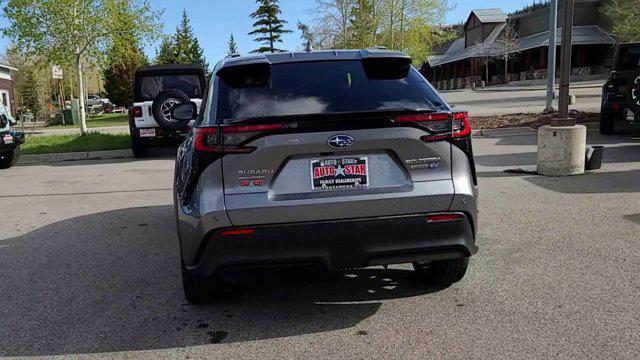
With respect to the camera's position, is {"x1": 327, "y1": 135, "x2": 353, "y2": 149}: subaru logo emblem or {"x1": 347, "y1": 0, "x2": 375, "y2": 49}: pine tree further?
{"x1": 347, "y1": 0, "x2": 375, "y2": 49}: pine tree

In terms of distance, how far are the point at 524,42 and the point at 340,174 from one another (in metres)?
59.5

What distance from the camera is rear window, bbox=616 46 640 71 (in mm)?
12336

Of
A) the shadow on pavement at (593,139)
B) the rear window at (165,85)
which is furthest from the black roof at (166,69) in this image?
the shadow on pavement at (593,139)

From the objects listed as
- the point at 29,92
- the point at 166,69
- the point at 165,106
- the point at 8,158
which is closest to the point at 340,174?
the point at 165,106

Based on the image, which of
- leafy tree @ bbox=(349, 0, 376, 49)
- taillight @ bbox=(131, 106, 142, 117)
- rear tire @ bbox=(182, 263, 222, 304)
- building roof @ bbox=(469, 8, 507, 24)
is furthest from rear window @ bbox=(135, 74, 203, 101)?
building roof @ bbox=(469, 8, 507, 24)

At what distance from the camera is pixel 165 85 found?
1401 cm

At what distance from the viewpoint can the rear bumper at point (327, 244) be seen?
3.22m

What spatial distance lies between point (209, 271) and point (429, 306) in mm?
1515

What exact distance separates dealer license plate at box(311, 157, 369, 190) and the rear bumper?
21cm

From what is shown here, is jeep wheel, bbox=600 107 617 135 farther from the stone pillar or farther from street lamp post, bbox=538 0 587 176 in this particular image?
the stone pillar

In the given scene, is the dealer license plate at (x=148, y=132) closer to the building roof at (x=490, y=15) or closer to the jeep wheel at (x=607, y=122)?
the jeep wheel at (x=607, y=122)

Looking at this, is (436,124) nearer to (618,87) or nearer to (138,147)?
(618,87)

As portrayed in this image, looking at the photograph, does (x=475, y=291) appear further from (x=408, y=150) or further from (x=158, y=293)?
(x=158, y=293)

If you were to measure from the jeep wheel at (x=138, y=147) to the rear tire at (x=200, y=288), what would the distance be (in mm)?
10283
